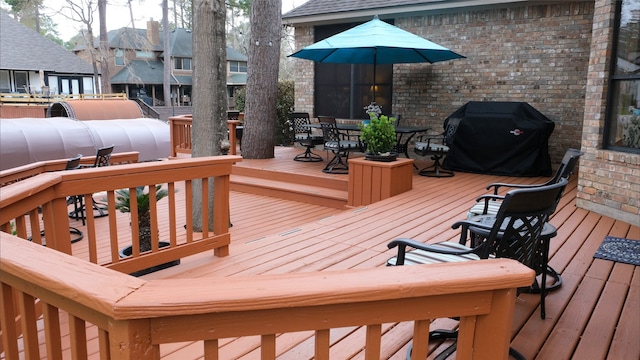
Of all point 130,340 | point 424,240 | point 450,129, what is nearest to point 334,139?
point 450,129

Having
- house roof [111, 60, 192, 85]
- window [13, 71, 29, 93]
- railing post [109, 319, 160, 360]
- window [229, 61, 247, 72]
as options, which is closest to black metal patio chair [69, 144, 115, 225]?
railing post [109, 319, 160, 360]

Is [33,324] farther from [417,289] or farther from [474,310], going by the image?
[474,310]

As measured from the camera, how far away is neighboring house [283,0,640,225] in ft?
16.1

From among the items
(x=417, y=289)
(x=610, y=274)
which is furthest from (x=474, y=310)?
(x=610, y=274)

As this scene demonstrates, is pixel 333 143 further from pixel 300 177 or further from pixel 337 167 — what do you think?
pixel 300 177

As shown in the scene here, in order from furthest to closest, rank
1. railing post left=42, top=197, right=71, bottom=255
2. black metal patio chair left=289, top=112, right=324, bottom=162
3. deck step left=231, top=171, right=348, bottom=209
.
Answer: black metal patio chair left=289, top=112, right=324, bottom=162, deck step left=231, top=171, right=348, bottom=209, railing post left=42, top=197, right=71, bottom=255

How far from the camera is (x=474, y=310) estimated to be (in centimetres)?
121

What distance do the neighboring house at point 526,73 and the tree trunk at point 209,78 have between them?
3941 millimetres

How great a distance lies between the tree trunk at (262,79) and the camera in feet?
28.5

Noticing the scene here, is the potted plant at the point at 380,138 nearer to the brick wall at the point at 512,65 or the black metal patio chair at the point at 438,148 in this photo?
the black metal patio chair at the point at 438,148

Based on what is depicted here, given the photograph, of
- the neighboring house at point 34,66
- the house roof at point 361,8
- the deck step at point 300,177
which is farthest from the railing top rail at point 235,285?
the neighboring house at point 34,66

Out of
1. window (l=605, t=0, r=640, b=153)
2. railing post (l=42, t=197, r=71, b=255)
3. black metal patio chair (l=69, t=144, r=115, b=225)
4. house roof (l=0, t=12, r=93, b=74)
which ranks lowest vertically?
black metal patio chair (l=69, t=144, r=115, b=225)

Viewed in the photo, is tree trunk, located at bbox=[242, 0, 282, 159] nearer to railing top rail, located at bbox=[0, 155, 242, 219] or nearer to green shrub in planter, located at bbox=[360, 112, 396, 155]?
green shrub in planter, located at bbox=[360, 112, 396, 155]

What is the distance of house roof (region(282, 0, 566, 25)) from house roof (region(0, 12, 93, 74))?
73.2 feet
